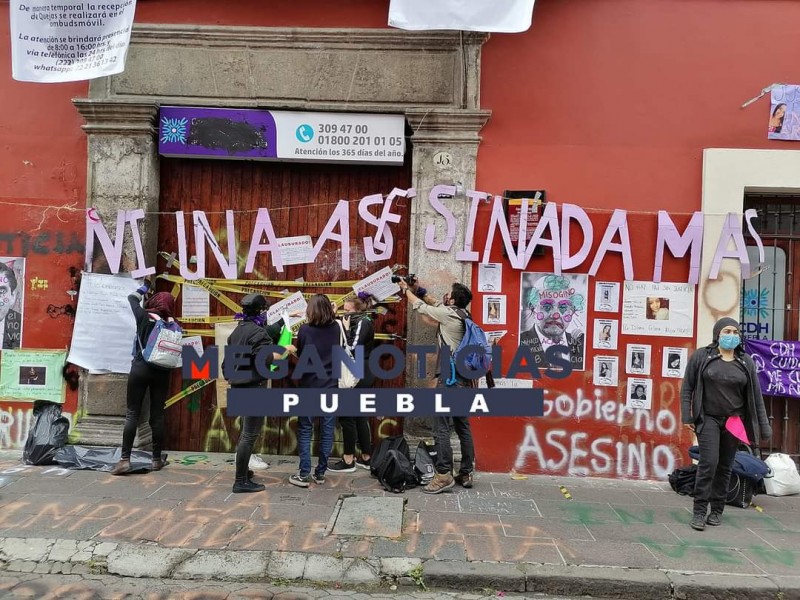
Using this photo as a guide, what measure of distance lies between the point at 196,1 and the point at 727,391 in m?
6.52

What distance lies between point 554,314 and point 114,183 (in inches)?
195

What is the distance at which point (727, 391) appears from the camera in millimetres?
4922

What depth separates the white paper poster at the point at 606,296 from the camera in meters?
6.21

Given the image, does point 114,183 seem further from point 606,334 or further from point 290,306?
point 606,334

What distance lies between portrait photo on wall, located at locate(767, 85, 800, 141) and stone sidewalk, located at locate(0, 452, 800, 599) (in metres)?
3.70

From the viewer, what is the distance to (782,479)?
585 centimetres

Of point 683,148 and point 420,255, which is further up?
point 683,148

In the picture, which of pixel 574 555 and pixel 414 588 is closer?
pixel 414 588

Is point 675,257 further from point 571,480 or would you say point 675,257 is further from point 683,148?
point 571,480

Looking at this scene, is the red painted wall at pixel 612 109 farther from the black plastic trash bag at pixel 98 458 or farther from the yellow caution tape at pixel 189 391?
the black plastic trash bag at pixel 98 458

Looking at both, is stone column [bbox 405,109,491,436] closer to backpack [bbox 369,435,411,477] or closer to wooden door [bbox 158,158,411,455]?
wooden door [bbox 158,158,411,455]

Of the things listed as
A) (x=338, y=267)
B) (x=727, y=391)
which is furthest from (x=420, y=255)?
(x=727, y=391)

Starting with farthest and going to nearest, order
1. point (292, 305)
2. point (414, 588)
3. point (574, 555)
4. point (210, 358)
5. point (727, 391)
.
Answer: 1. point (292, 305)
2. point (210, 358)
3. point (727, 391)
4. point (574, 555)
5. point (414, 588)

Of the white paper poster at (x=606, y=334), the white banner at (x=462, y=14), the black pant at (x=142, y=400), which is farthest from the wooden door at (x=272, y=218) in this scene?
the white paper poster at (x=606, y=334)
